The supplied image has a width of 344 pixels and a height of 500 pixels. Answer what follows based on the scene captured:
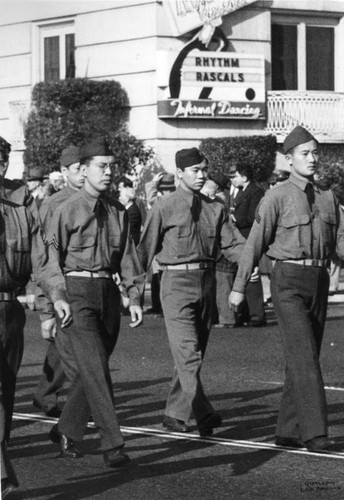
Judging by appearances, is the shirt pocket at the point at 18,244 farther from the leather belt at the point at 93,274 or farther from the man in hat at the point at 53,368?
the man in hat at the point at 53,368

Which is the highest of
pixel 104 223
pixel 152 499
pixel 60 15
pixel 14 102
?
pixel 60 15

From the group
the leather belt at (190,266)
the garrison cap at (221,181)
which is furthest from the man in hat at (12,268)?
the garrison cap at (221,181)

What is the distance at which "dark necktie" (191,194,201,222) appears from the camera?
34.9 ft

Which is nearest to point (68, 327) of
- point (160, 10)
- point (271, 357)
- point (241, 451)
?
point (241, 451)

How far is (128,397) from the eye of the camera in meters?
12.1

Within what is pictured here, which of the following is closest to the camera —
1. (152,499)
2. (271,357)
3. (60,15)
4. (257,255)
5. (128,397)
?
(152,499)

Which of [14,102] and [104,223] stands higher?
[14,102]

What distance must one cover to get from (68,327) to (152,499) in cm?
156

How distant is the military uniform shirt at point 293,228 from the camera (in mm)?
9602

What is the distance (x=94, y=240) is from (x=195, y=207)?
4.89 feet

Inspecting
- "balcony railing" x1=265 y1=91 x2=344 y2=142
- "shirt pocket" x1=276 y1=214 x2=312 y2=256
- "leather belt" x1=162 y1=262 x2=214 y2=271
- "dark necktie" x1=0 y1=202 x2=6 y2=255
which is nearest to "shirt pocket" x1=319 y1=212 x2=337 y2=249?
"shirt pocket" x1=276 y1=214 x2=312 y2=256

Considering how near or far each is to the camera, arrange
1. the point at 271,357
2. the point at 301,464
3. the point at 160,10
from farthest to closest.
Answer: the point at 160,10, the point at 271,357, the point at 301,464

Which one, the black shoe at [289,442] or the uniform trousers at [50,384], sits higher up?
the uniform trousers at [50,384]

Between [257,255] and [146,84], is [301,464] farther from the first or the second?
[146,84]
